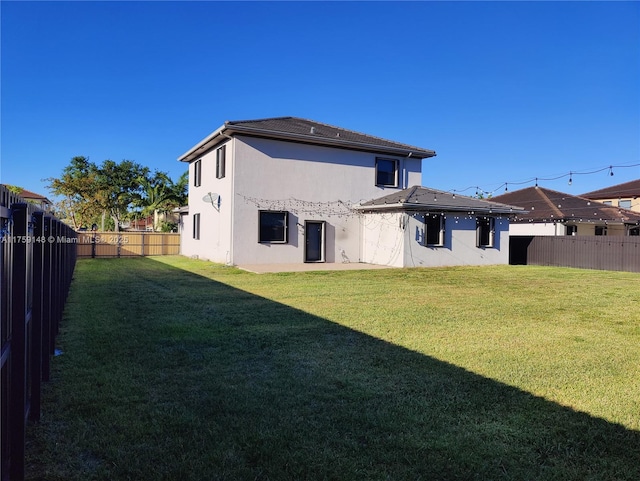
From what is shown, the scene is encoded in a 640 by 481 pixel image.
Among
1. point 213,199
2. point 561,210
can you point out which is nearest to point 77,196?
point 213,199

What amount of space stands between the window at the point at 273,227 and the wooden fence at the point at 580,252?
41.0ft

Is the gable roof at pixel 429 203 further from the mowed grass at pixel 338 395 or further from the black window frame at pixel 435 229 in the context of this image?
the mowed grass at pixel 338 395

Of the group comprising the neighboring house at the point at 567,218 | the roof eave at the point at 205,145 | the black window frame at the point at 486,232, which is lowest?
the black window frame at the point at 486,232

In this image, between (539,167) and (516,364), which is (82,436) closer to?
(516,364)

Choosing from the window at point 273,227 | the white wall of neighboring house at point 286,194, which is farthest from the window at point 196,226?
the window at point 273,227

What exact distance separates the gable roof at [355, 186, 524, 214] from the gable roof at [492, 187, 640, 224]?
598cm

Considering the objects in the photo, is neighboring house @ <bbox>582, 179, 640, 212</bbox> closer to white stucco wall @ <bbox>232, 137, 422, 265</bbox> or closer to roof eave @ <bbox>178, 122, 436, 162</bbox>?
roof eave @ <bbox>178, 122, 436, 162</bbox>

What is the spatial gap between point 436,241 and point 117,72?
616 inches

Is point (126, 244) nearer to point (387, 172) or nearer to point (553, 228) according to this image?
point (387, 172)

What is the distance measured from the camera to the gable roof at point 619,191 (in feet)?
115

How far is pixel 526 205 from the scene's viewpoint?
27.0m

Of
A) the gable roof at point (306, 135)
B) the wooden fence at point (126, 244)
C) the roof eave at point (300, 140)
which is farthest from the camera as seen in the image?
the wooden fence at point (126, 244)

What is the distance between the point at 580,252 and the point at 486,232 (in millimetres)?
4672

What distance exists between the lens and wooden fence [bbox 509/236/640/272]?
1806 cm
